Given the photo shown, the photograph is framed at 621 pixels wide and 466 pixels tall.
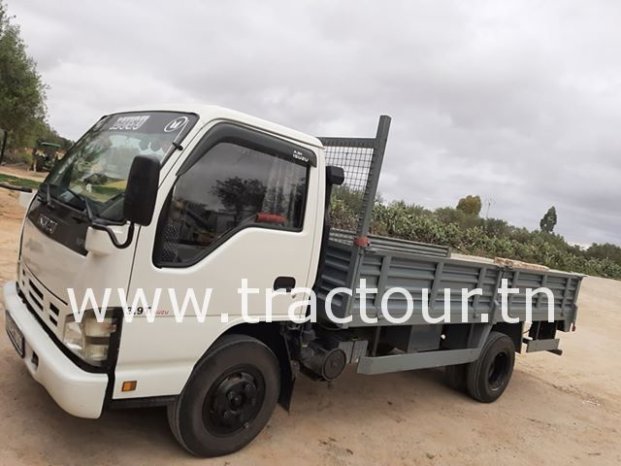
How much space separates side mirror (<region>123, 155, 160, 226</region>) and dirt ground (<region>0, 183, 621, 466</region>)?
5.49 ft

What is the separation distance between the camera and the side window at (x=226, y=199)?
305 centimetres

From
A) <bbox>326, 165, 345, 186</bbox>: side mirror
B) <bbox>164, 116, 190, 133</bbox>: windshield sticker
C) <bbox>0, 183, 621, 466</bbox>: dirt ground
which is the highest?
<bbox>164, 116, 190, 133</bbox>: windshield sticker

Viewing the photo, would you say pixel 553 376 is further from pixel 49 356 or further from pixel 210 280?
pixel 49 356

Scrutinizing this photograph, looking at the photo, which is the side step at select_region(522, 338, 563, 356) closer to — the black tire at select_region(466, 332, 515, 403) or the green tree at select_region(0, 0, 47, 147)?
the black tire at select_region(466, 332, 515, 403)

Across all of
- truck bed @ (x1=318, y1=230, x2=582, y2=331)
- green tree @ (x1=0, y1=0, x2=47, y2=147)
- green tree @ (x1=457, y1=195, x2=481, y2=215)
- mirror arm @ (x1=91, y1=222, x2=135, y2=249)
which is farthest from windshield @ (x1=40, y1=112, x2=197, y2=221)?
green tree @ (x1=457, y1=195, x2=481, y2=215)

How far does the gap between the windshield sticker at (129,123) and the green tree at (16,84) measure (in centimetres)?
1919

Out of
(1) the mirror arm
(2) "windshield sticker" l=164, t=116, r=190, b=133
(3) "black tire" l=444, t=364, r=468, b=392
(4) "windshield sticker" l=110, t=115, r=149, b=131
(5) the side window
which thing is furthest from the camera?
(3) "black tire" l=444, t=364, r=468, b=392

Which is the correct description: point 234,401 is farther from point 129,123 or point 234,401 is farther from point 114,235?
point 129,123

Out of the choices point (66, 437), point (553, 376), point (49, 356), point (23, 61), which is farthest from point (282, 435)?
point (23, 61)

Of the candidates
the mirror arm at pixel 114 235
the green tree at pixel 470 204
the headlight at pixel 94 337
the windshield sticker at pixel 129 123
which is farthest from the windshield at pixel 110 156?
the green tree at pixel 470 204

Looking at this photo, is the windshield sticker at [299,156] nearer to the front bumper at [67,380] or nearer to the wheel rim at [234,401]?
the wheel rim at [234,401]

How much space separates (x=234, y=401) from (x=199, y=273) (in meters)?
0.95

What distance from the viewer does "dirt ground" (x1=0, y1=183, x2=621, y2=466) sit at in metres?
3.33

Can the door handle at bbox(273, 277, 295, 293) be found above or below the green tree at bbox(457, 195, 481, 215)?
below
